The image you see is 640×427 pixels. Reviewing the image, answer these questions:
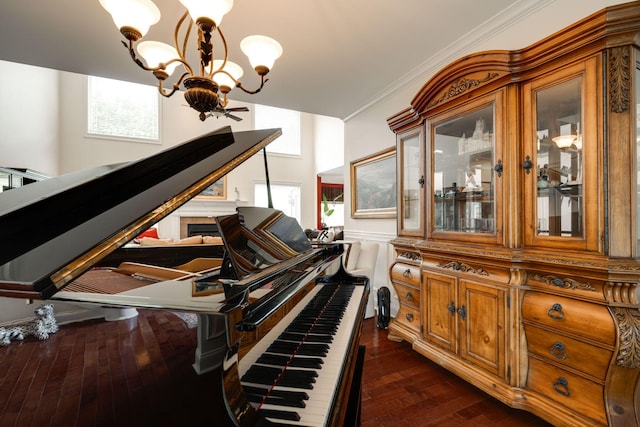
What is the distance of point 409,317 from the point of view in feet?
7.64

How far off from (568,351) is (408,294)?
42.9 inches

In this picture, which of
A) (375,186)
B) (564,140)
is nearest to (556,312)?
(564,140)

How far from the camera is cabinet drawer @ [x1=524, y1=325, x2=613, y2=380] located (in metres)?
1.23

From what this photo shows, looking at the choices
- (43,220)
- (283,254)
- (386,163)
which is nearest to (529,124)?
(283,254)

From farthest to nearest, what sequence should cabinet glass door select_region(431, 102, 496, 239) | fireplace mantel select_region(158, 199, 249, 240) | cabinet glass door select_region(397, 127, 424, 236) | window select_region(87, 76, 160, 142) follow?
fireplace mantel select_region(158, 199, 249, 240) → window select_region(87, 76, 160, 142) → cabinet glass door select_region(397, 127, 424, 236) → cabinet glass door select_region(431, 102, 496, 239)

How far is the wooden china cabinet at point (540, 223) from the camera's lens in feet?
3.92

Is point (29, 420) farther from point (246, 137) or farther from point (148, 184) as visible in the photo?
point (246, 137)

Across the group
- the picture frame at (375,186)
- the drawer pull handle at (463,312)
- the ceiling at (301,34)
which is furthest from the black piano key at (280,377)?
the picture frame at (375,186)

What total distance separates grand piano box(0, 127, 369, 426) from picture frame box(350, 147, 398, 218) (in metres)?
2.16

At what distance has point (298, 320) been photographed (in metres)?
1.04

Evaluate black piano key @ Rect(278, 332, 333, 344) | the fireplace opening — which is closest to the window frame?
the fireplace opening

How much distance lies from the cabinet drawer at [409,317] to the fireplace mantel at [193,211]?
5.35 metres

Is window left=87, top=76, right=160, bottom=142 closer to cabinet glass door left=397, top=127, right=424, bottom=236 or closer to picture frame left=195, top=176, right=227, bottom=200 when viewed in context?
picture frame left=195, top=176, right=227, bottom=200

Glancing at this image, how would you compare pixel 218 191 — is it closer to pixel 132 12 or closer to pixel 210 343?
pixel 132 12
